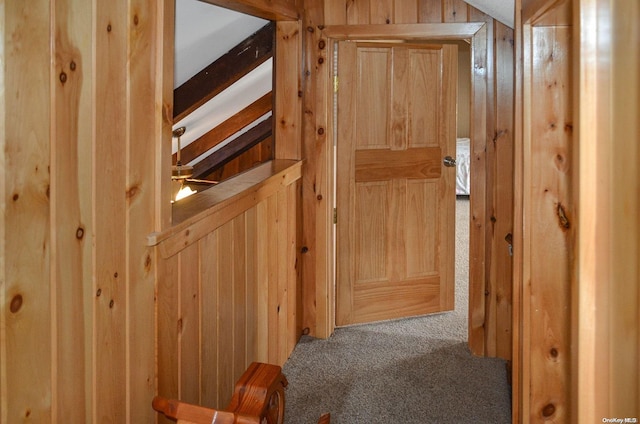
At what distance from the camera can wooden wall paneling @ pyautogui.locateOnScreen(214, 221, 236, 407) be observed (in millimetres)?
2369

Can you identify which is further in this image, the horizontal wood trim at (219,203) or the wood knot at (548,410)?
the wood knot at (548,410)

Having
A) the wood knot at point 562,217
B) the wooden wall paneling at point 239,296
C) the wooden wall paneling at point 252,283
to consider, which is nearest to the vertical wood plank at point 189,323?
the wooden wall paneling at point 239,296

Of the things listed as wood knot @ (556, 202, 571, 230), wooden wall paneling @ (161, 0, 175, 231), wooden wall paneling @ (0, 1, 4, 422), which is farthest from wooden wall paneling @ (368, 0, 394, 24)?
wooden wall paneling @ (0, 1, 4, 422)

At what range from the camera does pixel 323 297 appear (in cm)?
361

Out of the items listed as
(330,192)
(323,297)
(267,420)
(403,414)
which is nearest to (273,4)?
(330,192)

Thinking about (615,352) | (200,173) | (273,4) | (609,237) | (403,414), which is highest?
(273,4)

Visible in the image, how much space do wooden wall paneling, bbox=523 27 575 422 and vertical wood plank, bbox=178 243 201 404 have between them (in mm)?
1057

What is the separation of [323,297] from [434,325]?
703 millimetres

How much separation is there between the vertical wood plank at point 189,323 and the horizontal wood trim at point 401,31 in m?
1.73

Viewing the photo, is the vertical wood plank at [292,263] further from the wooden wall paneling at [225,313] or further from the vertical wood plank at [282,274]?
the wooden wall paneling at [225,313]

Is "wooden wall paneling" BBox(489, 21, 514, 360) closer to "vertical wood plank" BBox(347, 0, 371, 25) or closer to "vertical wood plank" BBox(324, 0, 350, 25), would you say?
"vertical wood plank" BBox(347, 0, 371, 25)

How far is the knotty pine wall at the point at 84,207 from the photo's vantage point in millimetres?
1165

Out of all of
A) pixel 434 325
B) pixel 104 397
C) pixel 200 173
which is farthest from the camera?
pixel 200 173

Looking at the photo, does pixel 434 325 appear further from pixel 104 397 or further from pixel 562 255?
pixel 104 397
